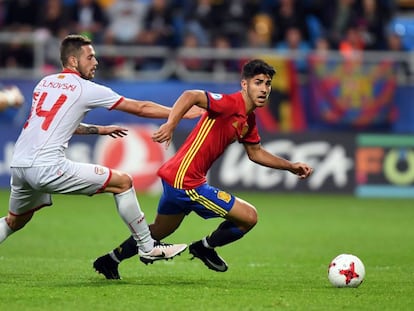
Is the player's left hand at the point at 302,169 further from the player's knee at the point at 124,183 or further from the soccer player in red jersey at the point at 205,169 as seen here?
the player's knee at the point at 124,183

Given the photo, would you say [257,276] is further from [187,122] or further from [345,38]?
[345,38]

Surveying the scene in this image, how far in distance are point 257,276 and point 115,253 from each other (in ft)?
4.98

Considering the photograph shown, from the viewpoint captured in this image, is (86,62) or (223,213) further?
(223,213)

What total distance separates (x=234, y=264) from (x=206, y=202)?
2.23 meters

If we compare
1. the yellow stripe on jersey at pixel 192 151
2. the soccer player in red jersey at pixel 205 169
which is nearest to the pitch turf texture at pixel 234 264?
the soccer player in red jersey at pixel 205 169

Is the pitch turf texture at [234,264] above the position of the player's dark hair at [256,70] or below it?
below

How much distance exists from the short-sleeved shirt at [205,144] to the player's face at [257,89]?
10 cm

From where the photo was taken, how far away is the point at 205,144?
9.30m

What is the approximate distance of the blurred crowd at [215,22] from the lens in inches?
836

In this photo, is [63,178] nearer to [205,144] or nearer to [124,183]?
[124,183]

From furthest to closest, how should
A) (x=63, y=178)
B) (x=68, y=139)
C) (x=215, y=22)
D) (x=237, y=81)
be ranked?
(x=215, y=22) → (x=237, y=81) → (x=68, y=139) → (x=63, y=178)

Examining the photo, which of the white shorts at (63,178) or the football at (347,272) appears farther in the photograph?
the football at (347,272)

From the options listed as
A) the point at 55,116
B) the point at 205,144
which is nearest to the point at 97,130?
the point at 55,116

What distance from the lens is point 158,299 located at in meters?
8.08
